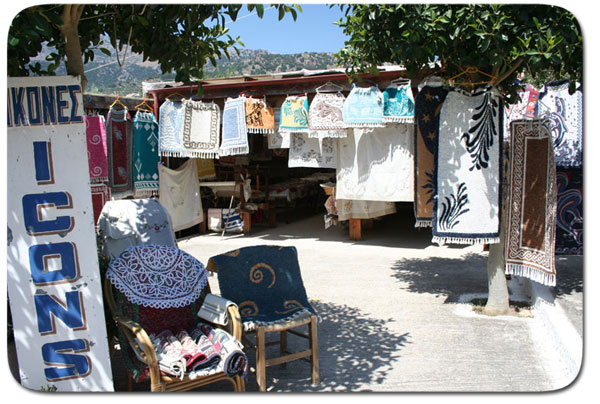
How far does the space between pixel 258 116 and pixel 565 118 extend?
468cm

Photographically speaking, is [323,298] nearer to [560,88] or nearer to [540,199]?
[540,199]

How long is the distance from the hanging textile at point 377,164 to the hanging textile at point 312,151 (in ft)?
0.80

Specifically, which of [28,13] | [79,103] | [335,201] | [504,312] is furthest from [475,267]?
[28,13]

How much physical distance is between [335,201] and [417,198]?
4.16 meters

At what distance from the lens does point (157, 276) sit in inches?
151

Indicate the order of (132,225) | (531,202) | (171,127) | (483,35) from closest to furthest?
(483,35), (132,225), (531,202), (171,127)

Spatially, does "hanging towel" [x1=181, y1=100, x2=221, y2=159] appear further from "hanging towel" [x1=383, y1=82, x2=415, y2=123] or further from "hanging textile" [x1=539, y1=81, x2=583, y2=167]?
"hanging textile" [x1=539, y1=81, x2=583, y2=167]

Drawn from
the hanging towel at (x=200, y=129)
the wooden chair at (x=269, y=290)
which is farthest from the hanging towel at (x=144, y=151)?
the wooden chair at (x=269, y=290)

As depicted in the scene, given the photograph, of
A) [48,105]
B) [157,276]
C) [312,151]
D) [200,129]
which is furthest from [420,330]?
[200,129]

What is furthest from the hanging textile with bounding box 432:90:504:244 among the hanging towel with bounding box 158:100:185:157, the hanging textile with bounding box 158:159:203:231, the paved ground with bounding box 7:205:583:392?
the hanging textile with bounding box 158:159:203:231

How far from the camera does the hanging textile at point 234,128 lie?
919cm

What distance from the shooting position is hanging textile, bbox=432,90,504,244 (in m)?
5.06

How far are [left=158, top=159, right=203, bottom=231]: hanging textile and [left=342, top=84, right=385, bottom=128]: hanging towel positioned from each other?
3557 mm

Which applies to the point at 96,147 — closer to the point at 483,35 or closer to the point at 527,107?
the point at 483,35
